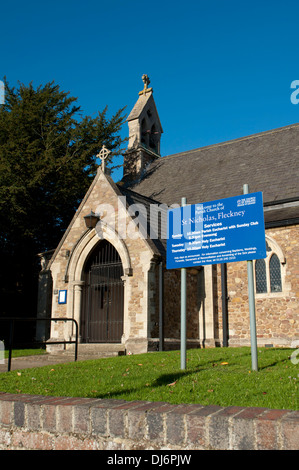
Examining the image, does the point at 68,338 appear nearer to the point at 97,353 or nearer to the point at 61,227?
the point at 97,353

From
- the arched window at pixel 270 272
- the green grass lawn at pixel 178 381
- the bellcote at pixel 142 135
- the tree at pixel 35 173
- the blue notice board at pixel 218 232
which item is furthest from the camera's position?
the bellcote at pixel 142 135

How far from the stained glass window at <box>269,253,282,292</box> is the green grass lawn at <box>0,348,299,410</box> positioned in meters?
5.12

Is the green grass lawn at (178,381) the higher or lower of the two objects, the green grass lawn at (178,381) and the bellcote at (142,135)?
the lower

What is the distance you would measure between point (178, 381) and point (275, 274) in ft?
27.9

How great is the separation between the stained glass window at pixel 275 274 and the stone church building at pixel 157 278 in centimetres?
3

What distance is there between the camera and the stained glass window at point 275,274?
13223 millimetres

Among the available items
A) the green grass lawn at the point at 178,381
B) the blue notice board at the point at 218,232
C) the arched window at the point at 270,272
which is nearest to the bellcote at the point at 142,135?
the arched window at the point at 270,272

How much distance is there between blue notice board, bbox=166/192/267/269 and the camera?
682 cm

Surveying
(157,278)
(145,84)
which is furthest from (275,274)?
(145,84)

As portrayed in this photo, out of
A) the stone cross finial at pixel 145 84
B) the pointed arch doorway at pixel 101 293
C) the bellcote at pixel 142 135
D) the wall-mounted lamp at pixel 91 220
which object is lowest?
the pointed arch doorway at pixel 101 293

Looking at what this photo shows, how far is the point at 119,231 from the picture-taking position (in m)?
13.3

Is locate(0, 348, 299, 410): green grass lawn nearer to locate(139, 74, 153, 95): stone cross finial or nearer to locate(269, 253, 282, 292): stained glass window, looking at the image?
locate(269, 253, 282, 292): stained glass window

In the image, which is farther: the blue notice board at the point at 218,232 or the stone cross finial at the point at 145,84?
the stone cross finial at the point at 145,84

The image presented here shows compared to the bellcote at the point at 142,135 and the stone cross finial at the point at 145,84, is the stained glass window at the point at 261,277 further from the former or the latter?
the stone cross finial at the point at 145,84
